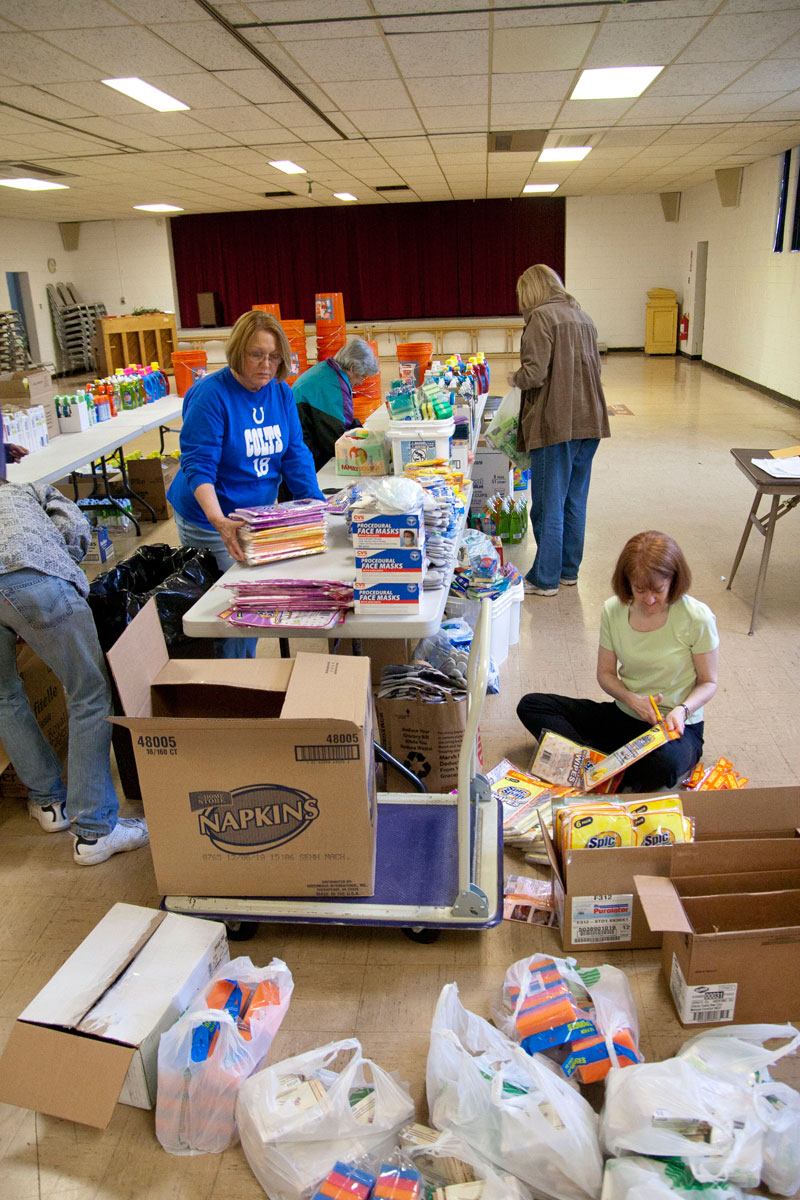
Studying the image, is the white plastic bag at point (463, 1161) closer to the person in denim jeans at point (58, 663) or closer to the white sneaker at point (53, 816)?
the person in denim jeans at point (58, 663)

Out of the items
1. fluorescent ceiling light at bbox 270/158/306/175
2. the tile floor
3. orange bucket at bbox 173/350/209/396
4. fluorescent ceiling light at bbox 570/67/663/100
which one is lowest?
the tile floor

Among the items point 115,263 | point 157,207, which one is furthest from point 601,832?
point 115,263

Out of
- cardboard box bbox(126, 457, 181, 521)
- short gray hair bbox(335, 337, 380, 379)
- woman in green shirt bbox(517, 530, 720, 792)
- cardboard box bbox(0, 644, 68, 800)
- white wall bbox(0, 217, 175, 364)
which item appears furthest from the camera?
white wall bbox(0, 217, 175, 364)

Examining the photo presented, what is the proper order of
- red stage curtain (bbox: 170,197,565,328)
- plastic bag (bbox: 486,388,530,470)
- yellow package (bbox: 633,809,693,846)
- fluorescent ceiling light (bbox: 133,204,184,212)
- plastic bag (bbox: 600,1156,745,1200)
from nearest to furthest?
plastic bag (bbox: 600,1156,745,1200)
yellow package (bbox: 633,809,693,846)
plastic bag (bbox: 486,388,530,470)
fluorescent ceiling light (bbox: 133,204,184,212)
red stage curtain (bbox: 170,197,565,328)

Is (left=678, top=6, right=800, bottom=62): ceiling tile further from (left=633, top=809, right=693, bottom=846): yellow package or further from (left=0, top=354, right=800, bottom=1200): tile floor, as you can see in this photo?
(left=633, top=809, right=693, bottom=846): yellow package

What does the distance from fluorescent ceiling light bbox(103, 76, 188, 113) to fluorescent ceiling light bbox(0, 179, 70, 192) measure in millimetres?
4272

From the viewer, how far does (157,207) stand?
1343 cm

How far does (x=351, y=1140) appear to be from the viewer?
1563mm

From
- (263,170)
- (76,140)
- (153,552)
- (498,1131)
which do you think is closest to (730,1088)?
(498,1131)

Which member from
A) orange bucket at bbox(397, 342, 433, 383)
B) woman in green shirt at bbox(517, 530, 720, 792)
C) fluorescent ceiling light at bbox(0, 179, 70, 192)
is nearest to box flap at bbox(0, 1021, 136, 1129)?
woman in green shirt at bbox(517, 530, 720, 792)

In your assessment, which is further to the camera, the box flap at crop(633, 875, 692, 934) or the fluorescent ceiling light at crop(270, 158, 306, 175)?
the fluorescent ceiling light at crop(270, 158, 306, 175)

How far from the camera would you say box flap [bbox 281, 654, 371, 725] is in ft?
6.34

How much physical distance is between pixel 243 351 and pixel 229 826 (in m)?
1.52

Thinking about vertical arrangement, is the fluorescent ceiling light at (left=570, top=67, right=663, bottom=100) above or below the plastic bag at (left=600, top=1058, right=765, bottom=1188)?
above
